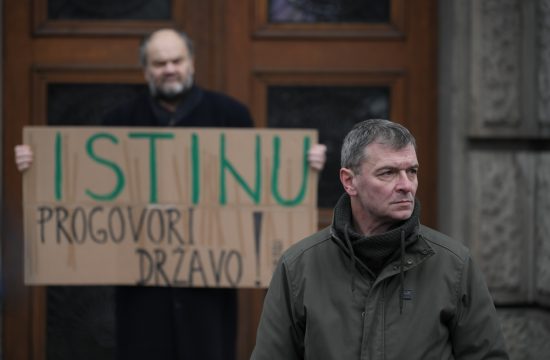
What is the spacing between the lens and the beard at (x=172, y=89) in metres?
4.88

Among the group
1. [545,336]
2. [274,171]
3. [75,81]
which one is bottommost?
[545,336]

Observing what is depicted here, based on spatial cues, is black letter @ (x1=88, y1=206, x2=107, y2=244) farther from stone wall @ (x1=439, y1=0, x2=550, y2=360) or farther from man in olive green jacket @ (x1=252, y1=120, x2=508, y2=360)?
man in olive green jacket @ (x1=252, y1=120, x2=508, y2=360)

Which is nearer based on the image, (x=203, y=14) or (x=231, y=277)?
(x=231, y=277)

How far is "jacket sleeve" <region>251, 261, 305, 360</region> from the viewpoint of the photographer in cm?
308

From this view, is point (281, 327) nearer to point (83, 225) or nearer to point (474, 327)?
point (474, 327)

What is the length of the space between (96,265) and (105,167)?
425mm

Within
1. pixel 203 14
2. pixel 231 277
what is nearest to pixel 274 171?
pixel 231 277

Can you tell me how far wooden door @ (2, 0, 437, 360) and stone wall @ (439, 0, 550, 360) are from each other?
34 centimetres

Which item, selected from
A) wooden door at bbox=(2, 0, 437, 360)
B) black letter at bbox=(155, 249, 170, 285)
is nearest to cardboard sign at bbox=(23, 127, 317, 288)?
black letter at bbox=(155, 249, 170, 285)

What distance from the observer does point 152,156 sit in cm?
504

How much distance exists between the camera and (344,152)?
3113 mm

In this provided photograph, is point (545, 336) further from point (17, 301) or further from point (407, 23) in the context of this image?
point (17, 301)

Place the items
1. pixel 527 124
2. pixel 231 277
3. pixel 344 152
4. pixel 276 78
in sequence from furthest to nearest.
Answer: pixel 276 78 < pixel 527 124 < pixel 231 277 < pixel 344 152

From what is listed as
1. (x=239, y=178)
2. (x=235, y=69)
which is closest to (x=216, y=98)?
(x=239, y=178)
